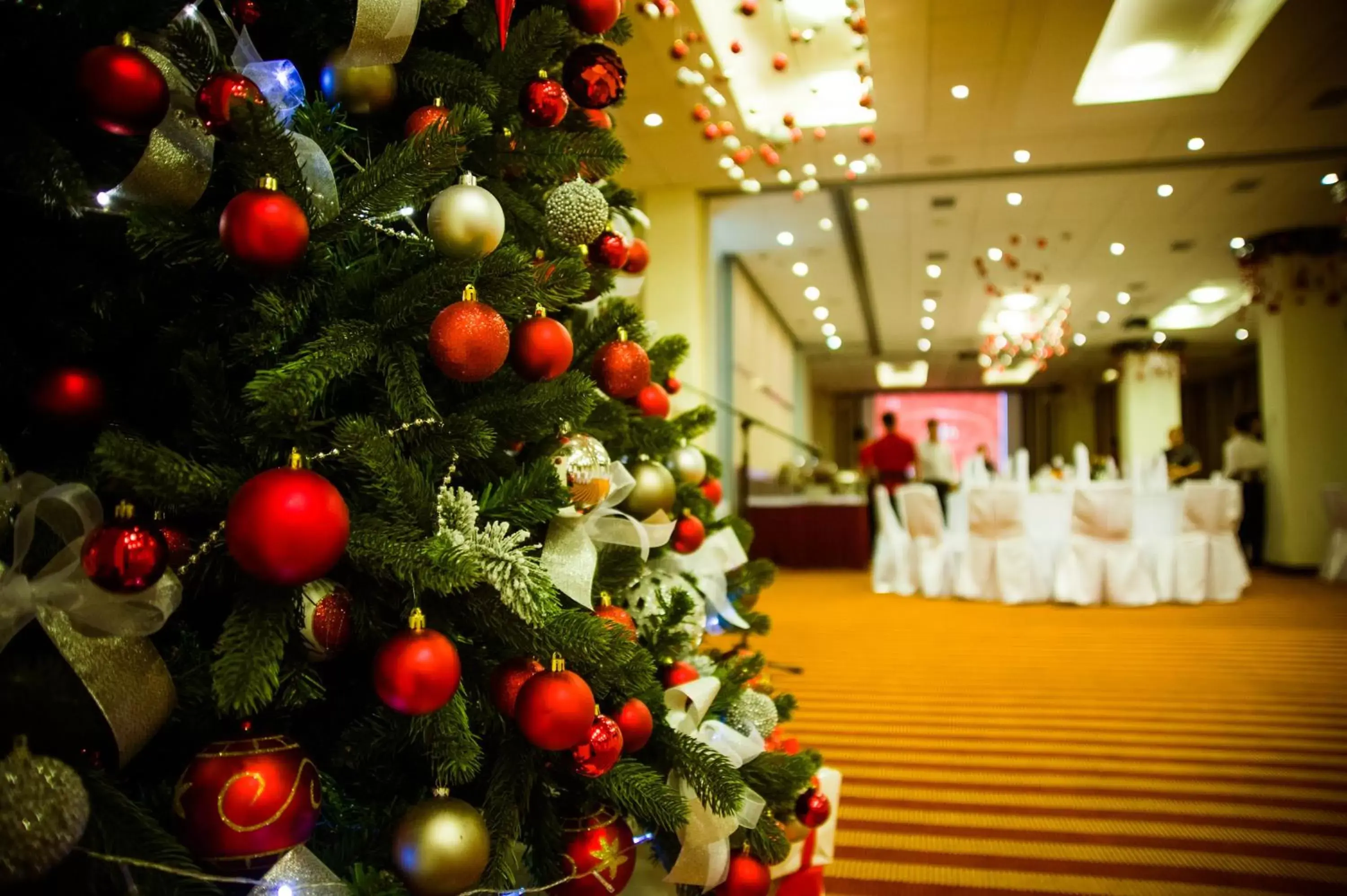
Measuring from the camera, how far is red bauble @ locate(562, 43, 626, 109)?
100 cm

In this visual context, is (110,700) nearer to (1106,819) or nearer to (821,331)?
(1106,819)

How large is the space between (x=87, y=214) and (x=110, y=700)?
0.44m

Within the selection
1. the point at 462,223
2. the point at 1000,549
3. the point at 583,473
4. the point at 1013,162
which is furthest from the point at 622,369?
the point at 1013,162

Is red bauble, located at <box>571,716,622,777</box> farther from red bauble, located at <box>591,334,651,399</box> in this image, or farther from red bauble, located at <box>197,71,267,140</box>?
red bauble, located at <box>197,71,267,140</box>

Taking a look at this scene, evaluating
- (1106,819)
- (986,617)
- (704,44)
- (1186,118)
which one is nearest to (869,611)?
(986,617)

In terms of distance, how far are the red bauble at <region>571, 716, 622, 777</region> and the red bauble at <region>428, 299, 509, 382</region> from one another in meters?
0.36

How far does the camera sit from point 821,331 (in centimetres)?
1402

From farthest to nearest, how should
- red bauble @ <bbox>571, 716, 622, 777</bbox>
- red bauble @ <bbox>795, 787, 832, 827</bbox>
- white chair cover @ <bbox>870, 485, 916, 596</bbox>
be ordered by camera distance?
white chair cover @ <bbox>870, 485, 916, 596</bbox>
red bauble @ <bbox>795, 787, 832, 827</bbox>
red bauble @ <bbox>571, 716, 622, 777</bbox>

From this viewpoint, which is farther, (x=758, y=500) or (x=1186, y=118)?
(x=758, y=500)

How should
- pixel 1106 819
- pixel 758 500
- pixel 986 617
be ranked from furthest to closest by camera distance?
pixel 758 500 → pixel 986 617 → pixel 1106 819

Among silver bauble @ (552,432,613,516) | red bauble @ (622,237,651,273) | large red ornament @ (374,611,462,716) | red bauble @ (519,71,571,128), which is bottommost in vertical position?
large red ornament @ (374,611,462,716)

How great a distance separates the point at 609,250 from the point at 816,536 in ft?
24.9

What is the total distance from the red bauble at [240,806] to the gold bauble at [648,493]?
20.4 inches

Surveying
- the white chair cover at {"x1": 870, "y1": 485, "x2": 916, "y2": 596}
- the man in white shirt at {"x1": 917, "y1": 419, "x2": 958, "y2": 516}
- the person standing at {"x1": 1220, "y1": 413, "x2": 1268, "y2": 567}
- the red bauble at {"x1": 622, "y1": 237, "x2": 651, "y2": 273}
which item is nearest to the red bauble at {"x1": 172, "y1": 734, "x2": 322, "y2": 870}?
the red bauble at {"x1": 622, "y1": 237, "x2": 651, "y2": 273}
